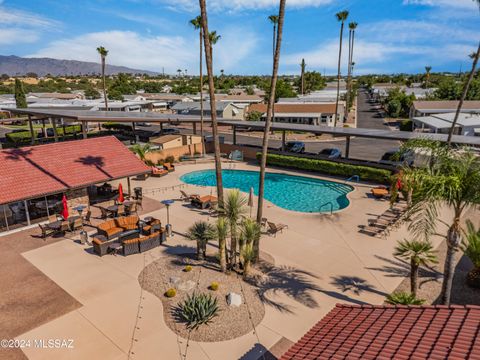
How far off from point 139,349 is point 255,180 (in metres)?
22.5

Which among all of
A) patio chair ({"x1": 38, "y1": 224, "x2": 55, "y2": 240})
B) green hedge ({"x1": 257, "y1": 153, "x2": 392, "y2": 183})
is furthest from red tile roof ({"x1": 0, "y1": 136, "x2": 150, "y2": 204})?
green hedge ({"x1": 257, "y1": 153, "x2": 392, "y2": 183})

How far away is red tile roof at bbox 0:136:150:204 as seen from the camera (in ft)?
63.8

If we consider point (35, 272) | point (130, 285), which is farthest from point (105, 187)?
point (130, 285)

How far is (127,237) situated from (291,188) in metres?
15.8

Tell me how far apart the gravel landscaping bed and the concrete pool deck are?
1.14 ft

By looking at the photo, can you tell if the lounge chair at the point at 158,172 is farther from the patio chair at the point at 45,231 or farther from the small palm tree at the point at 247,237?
the small palm tree at the point at 247,237

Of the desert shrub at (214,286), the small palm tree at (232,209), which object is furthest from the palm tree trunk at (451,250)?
the desert shrub at (214,286)

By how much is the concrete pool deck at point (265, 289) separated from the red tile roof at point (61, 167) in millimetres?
4254

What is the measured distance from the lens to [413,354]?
6.02m

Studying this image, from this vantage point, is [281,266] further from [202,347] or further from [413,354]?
[413,354]

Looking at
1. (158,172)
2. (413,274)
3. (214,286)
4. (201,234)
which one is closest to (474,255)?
(413,274)

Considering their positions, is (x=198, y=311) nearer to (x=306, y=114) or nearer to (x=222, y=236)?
(x=222, y=236)

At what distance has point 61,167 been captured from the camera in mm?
21969

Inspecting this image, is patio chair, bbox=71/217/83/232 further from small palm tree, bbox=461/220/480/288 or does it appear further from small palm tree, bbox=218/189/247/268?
small palm tree, bbox=461/220/480/288
